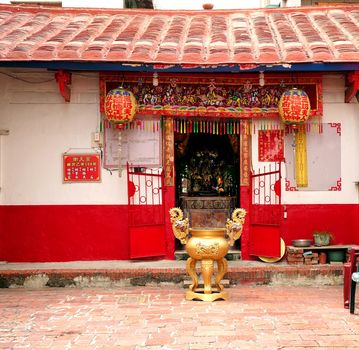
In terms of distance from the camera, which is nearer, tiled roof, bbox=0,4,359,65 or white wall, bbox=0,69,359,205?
tiled roof, bbox=0,4,359,65

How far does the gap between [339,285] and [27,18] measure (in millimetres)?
6972

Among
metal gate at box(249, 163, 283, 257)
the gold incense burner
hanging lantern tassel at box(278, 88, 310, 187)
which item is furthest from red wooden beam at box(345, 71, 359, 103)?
the gold incense burner

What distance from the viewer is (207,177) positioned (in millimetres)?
11250

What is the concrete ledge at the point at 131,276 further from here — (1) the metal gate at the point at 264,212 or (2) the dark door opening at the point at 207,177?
(2) the dark door opening at the point at 207,177

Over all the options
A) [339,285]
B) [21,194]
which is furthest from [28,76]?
[339,285]

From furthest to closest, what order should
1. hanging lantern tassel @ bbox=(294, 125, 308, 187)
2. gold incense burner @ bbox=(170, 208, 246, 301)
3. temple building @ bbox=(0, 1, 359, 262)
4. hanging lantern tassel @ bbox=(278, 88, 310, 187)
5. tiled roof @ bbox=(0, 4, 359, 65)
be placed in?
hanging lantern tassel @ bbox=(294, 125, 308, 187), temple building @ bbox=(0, 1, 359, 262), hanging lantern tassel @ bbox=(278, 88, 310, 187), tiled roof @ bbox=(0, 4, 359, 65), gold incense burner @ bbox=(170, 208, 246, 301)

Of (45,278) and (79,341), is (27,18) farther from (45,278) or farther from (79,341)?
(79,341)

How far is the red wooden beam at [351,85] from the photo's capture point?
878cm

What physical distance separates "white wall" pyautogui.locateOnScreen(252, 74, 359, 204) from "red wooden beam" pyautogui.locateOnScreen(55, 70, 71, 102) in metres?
3.12

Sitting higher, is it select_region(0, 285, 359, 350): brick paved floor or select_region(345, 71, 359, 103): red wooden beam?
select_region(345, 71, 359, 103): red wooden beam

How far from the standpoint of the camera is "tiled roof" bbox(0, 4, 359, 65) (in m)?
8.43

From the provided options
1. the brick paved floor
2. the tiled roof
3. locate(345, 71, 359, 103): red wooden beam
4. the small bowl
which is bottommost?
the brick paved floor

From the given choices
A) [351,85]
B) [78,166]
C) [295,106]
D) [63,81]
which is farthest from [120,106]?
[351,85]

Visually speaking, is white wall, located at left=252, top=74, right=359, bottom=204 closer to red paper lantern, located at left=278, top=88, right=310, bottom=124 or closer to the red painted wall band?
the red painted wall band
